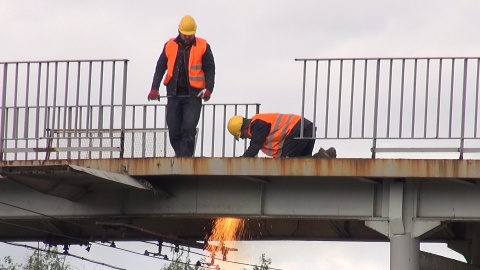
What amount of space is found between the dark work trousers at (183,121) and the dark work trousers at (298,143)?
4.63 ft

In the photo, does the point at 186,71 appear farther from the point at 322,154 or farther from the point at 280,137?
the point at 322,154

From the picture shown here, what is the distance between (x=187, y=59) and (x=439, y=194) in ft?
14.6

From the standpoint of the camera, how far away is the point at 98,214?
2630 centimetres

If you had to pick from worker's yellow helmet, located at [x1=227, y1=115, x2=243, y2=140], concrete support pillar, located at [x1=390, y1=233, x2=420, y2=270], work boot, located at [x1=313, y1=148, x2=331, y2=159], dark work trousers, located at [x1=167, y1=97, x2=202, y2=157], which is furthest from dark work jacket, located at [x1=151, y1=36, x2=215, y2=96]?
concrete support pillar, located at [x1=390, y1=233, x2=420, y2=270]

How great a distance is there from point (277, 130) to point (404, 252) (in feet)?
9.29

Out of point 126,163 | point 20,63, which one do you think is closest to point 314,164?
point 126,163

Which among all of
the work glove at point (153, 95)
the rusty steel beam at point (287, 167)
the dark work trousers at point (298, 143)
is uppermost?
the work glove at point (153, 95)

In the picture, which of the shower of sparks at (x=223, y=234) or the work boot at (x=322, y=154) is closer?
the work boot at (x=322, y=154)

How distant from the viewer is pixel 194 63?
26609 millimetres

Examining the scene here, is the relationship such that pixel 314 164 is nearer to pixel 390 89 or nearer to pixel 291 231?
pixel 390 89

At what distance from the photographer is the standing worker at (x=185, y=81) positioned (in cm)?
2645

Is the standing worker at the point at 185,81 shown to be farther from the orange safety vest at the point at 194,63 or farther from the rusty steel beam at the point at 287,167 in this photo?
the rusty steel beam at the point at 287,167

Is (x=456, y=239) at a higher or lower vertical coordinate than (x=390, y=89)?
lower

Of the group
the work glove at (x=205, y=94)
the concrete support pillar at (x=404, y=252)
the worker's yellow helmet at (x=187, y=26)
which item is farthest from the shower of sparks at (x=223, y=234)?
the concrete support pillar at (x=404, y=252)
